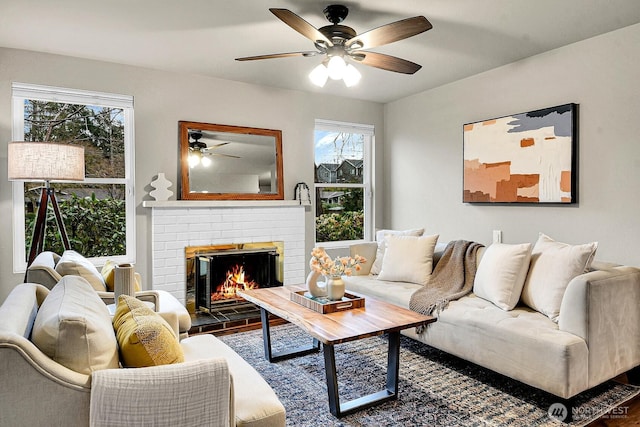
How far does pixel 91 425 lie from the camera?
123 centimetres

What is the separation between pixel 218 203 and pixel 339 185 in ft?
5.23

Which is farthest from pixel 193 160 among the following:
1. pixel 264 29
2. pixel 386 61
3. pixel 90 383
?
pixel 90 383

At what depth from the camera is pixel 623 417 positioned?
7.40 ft

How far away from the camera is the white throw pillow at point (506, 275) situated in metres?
2.80

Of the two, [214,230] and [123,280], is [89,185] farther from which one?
[123,280]

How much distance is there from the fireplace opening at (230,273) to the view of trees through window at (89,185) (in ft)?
2.62

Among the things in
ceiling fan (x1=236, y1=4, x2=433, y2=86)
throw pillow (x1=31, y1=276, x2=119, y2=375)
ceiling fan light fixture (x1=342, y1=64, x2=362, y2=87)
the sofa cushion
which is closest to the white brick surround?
the sofa cushion

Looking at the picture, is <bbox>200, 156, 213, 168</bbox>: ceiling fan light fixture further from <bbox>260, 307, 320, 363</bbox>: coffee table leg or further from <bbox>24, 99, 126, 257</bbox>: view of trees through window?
<bbox>260, 307, 320, 363</bbox>: coffee table leg

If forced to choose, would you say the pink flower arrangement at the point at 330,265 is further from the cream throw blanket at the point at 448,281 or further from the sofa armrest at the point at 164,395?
the sofa armrest at the point at 164,395

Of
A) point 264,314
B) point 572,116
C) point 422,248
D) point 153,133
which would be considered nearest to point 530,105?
point 572,116

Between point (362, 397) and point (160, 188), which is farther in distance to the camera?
point (160, 188)

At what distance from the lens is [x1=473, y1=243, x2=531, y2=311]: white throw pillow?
9.19 feet

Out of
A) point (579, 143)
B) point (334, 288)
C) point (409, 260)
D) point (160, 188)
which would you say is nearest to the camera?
point (334, 288)

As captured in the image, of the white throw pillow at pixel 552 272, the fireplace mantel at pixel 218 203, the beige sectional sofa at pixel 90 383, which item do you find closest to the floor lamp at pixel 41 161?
the fireplace mantel at pixel 218 203
